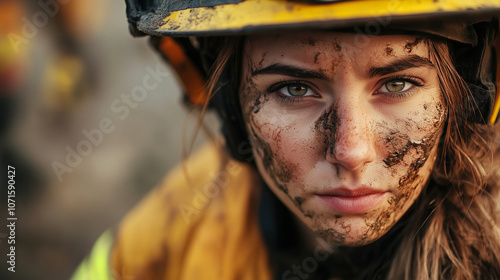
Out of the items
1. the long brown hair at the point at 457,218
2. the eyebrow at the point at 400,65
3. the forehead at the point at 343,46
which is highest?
the forehead at the point at 343,46

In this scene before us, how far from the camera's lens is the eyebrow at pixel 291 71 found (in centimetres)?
103

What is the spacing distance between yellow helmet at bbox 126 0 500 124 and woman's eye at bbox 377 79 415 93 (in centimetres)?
13

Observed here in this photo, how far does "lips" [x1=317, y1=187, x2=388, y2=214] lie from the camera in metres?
1.07

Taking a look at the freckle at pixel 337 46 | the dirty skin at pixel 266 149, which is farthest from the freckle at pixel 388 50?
the dirty skin at pixel 266 149

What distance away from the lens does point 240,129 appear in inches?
54.1

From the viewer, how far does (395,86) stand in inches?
41.4

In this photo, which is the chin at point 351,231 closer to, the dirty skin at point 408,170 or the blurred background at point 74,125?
the dirty skin at point 408,170

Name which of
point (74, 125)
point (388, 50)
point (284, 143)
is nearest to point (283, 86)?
point (284, 143)

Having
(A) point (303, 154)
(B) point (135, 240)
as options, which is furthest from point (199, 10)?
(B) point (135, 240)

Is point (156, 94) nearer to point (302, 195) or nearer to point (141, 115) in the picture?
point (141, 115)

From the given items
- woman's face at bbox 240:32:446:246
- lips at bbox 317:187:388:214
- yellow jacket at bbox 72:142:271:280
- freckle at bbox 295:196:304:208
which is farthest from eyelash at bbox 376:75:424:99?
yellow jacket at bbox 72:142:271:280

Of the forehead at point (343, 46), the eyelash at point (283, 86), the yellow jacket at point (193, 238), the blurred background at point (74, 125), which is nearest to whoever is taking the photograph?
the forehead at point (343, 46)

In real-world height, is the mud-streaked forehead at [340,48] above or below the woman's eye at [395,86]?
above

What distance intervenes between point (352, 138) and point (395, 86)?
183mm
